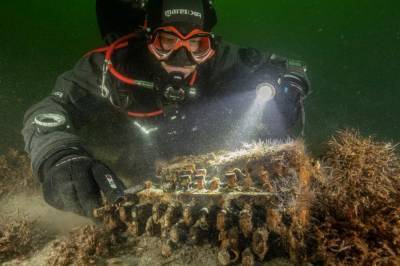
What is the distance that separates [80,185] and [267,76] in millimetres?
2983

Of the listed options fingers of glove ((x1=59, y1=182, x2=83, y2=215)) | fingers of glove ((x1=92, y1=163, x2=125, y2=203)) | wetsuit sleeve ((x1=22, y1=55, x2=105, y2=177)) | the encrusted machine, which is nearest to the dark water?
the encrusted machine

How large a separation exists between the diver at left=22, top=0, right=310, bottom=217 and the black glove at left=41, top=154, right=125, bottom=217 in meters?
0.91

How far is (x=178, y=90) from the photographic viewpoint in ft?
15.0

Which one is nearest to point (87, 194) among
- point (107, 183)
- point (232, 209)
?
point (107, 183)

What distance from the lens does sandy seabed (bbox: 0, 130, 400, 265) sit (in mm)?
2287

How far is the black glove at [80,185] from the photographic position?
9.85 ft

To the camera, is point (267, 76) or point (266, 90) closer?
point (266, 90)

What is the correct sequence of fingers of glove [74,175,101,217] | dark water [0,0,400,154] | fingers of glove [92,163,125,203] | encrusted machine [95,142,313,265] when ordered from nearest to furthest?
1. encrusted machine [95,142,313,265]
2. fingers of glove [92,163,125,203]
3. fingers of glove [74,175,101,217]
4. dark water [0,0,400,154]

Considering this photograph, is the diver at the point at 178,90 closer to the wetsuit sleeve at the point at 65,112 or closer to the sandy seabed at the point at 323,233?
the wetsuit sleeve at the point at 65,112

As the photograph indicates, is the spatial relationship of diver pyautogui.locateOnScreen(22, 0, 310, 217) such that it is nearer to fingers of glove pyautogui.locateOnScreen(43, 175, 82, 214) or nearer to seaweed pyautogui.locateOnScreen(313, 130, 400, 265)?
fingers of glove pyautogui.locateOnScreen(43, 175, 82, 214)

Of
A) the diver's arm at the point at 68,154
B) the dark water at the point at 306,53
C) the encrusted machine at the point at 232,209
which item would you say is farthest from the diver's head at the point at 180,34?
the dark water at the point at 306,53

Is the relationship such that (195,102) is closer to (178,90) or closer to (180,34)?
(178,90)

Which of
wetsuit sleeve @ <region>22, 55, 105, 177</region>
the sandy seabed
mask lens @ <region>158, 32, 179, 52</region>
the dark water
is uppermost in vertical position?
the dark water

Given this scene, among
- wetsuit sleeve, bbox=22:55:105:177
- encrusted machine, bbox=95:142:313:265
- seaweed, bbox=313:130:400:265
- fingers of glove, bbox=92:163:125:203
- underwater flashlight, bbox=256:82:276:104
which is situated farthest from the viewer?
underwater flashlight, bbox=256:82:276:104
